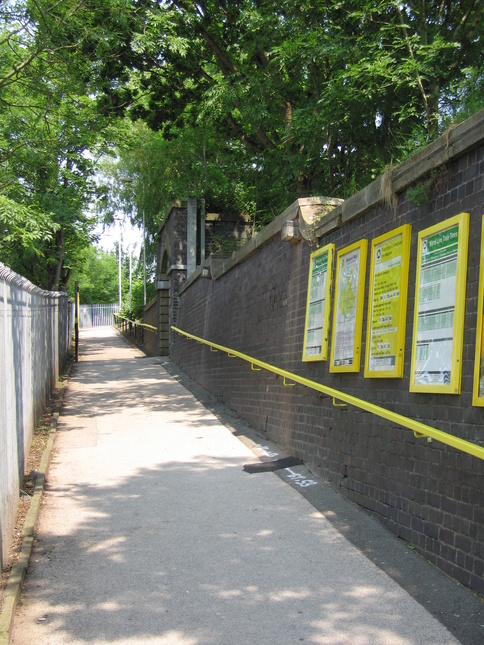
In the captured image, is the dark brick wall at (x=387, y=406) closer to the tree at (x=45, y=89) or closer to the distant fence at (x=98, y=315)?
the tree at (x=45, y=89)

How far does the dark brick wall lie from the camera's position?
4.49 meters

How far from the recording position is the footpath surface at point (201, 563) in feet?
13.1

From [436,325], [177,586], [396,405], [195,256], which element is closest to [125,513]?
[177,586]

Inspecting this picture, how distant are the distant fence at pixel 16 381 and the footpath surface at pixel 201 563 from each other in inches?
18.4

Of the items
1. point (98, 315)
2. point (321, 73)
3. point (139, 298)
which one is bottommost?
point (98, 315)

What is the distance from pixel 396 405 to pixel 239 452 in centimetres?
382

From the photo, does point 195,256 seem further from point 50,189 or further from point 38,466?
point 38,466

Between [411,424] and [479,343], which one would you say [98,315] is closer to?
[411,424]

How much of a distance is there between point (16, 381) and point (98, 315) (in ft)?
176

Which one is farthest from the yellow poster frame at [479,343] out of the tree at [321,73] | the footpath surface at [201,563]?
the tree at [321,73]

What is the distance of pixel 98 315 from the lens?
5897cm

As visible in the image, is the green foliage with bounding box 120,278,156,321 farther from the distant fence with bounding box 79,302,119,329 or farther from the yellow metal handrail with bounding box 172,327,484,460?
the yellow metal handrail with bounding box 172,327,484,460

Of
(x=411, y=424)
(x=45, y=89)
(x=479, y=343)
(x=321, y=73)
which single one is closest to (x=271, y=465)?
(x=411, y=424)

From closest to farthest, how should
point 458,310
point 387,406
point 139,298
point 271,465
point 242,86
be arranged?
point 458,310 → point 387,406 → point 271,465 → point 242,86 → point 139,298
